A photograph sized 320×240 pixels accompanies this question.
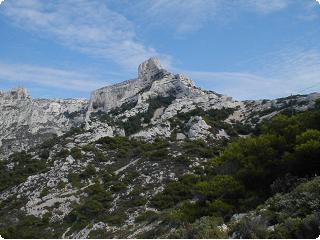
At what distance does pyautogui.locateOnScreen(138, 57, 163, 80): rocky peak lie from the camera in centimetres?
9262

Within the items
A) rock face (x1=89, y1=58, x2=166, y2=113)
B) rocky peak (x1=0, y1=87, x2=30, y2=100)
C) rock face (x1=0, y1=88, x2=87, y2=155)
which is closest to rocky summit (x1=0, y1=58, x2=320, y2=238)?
rock face (x1=89, y1=58, x2=166, y2=113)

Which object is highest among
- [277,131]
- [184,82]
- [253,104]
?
[184,82]

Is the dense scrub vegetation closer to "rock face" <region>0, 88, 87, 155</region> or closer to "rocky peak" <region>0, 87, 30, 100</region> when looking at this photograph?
"rock face" <region>0, 88, 87, 155</region>

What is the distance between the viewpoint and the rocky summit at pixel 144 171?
61.8 ft

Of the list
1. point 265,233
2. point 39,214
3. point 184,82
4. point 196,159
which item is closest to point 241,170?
point 265,233

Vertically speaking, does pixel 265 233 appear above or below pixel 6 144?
below

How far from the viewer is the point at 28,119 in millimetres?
111312

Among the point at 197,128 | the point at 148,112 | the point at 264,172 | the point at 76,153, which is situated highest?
the point at 148,112

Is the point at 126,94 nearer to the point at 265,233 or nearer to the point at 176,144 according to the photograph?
the point at 176,144

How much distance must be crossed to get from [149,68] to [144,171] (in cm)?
5522

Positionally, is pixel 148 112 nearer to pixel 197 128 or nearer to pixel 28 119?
pixel 197 128

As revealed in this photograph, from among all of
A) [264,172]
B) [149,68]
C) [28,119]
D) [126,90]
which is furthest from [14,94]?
[264,172]

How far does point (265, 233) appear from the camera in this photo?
9758 millimetres

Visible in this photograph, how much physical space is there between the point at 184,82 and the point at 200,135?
1162 inches
